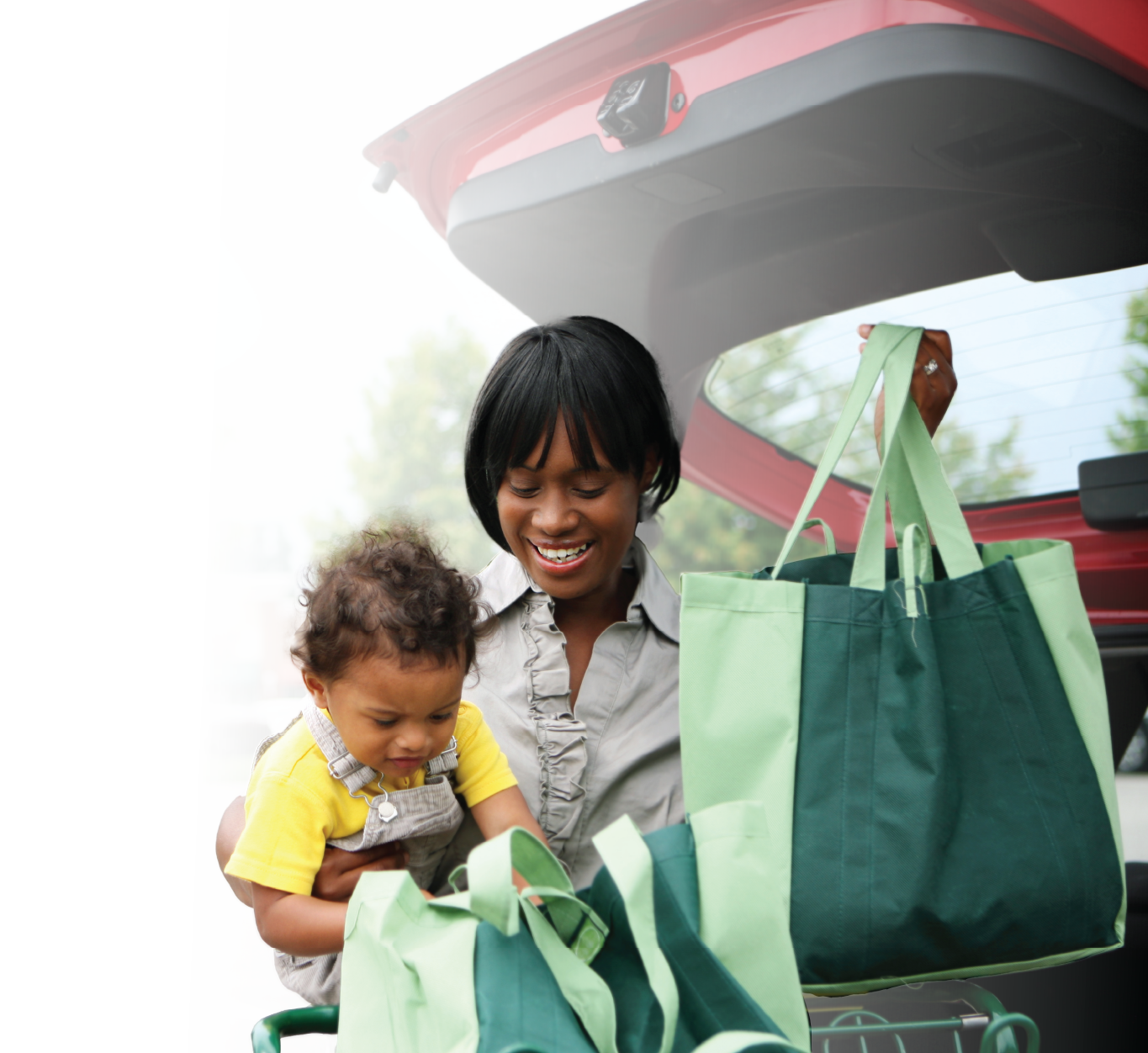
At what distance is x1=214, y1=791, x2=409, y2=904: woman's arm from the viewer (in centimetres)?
153

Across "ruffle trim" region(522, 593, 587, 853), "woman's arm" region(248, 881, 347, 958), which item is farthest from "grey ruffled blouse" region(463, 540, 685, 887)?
"woman's arm" region(248, 881, 347, 958)

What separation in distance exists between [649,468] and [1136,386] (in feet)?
2.87

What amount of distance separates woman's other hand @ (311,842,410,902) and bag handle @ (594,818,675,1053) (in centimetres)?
62

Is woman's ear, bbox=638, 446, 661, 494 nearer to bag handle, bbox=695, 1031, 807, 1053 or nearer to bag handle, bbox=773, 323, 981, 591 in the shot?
bag handle, bbox=773, 323, 981, 591

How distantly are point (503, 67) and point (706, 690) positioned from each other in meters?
0.85

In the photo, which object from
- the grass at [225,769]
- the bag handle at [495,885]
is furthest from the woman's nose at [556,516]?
the grass at [225,769]

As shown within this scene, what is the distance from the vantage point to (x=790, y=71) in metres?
1.16

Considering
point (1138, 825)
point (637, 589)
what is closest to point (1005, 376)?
point (637, 589)

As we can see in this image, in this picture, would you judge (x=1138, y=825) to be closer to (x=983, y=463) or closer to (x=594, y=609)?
(x=983, y=463)

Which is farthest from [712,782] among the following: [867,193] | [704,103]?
[867,193]

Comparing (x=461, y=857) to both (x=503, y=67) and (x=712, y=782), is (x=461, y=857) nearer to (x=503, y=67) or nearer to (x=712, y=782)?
(x=712, y=782)

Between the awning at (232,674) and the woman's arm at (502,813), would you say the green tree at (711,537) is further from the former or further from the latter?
the awning at (232,674)

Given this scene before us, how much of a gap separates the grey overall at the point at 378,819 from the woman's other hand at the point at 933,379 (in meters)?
0.86

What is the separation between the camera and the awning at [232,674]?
4256cm
